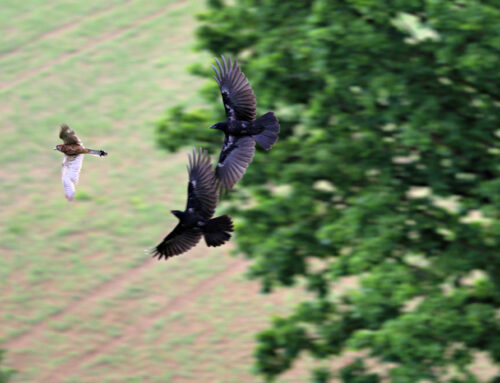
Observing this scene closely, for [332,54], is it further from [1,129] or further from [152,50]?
[152,50]

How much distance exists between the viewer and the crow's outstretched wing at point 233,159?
4.79 meters

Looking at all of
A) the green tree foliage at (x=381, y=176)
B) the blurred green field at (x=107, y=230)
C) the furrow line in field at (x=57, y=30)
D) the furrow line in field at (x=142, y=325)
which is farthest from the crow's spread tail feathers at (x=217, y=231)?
the furrow line in field at (x=57, y=30)

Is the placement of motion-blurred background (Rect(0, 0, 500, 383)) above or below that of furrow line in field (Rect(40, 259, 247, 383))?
above

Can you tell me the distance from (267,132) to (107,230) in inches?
604

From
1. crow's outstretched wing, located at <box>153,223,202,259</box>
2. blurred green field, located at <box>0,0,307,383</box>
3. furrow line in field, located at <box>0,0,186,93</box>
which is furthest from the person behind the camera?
furrow line in field, located at <box>0,0,186,93</box>

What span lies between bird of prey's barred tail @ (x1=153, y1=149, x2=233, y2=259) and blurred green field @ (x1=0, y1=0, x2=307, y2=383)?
7.92 meters

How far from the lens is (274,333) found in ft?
34.8

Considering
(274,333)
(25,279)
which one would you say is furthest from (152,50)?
(274,333)

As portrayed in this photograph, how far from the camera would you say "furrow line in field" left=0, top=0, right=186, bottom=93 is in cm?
2644

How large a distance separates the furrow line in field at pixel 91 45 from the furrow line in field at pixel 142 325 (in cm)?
1162

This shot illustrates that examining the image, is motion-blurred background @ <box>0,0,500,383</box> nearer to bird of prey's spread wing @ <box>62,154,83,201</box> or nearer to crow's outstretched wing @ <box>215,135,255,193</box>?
crow's outstretched wing @ <box>215,135,255,193</box>

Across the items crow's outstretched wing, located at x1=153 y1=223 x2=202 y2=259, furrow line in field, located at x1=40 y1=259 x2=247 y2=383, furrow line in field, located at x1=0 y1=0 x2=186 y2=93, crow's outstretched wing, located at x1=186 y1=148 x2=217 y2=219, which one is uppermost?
crow's outstretched wing, located at x1=186 y1=148 x2=217 y2=219

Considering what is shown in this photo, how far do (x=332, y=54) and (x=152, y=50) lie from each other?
751 inches

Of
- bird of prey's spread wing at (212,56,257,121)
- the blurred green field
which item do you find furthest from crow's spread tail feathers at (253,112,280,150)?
the blurred green field
